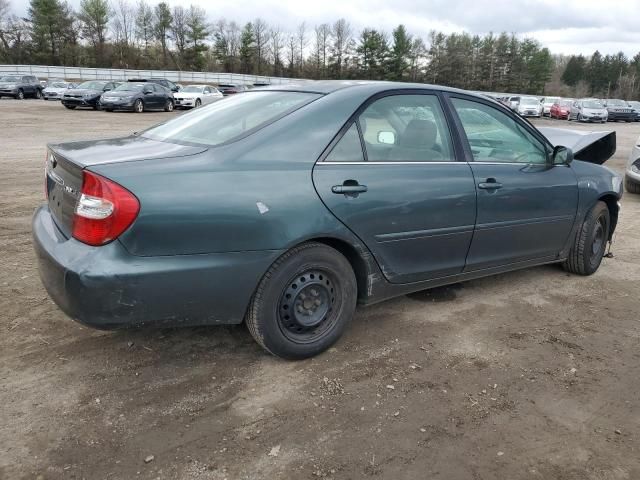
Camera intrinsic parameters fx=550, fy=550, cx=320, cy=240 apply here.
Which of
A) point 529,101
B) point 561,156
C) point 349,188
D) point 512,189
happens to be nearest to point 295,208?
point 349,188

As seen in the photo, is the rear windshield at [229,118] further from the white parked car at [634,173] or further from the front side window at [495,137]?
the white parked car at [634,173]

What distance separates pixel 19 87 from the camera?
3353cm

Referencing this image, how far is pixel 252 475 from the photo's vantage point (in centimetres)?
230

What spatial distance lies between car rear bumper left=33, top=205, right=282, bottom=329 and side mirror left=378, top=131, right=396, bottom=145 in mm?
1041

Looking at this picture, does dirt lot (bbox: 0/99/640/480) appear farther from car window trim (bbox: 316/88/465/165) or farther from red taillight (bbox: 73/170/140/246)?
car window trim (bbox: 316/88/465/165)

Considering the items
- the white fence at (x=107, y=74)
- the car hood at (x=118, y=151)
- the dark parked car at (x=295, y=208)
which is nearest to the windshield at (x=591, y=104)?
the white fence at (x=107, y=74)

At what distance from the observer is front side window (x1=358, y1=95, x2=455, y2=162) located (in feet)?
11.0

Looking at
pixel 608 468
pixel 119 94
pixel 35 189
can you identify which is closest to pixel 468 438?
pixel 608 468

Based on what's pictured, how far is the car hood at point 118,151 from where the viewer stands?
2.81 m

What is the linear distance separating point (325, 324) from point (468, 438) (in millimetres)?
1062

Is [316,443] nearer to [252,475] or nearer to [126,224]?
[252,475]

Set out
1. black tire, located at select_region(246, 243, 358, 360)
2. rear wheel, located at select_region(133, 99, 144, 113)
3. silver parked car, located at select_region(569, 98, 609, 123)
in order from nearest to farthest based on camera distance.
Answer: black tire, located at select_region(246, 243, 358, 360) < rear wheel, located at select_region(133, 99, 144, 113) < silver parked car, located at select_region(569, 98, 609, 123)

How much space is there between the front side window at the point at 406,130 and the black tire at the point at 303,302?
2.35ft

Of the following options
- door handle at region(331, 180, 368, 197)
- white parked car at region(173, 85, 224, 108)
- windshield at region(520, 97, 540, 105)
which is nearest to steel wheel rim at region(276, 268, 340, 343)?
door handle at region(331, 180, 368, 197)
